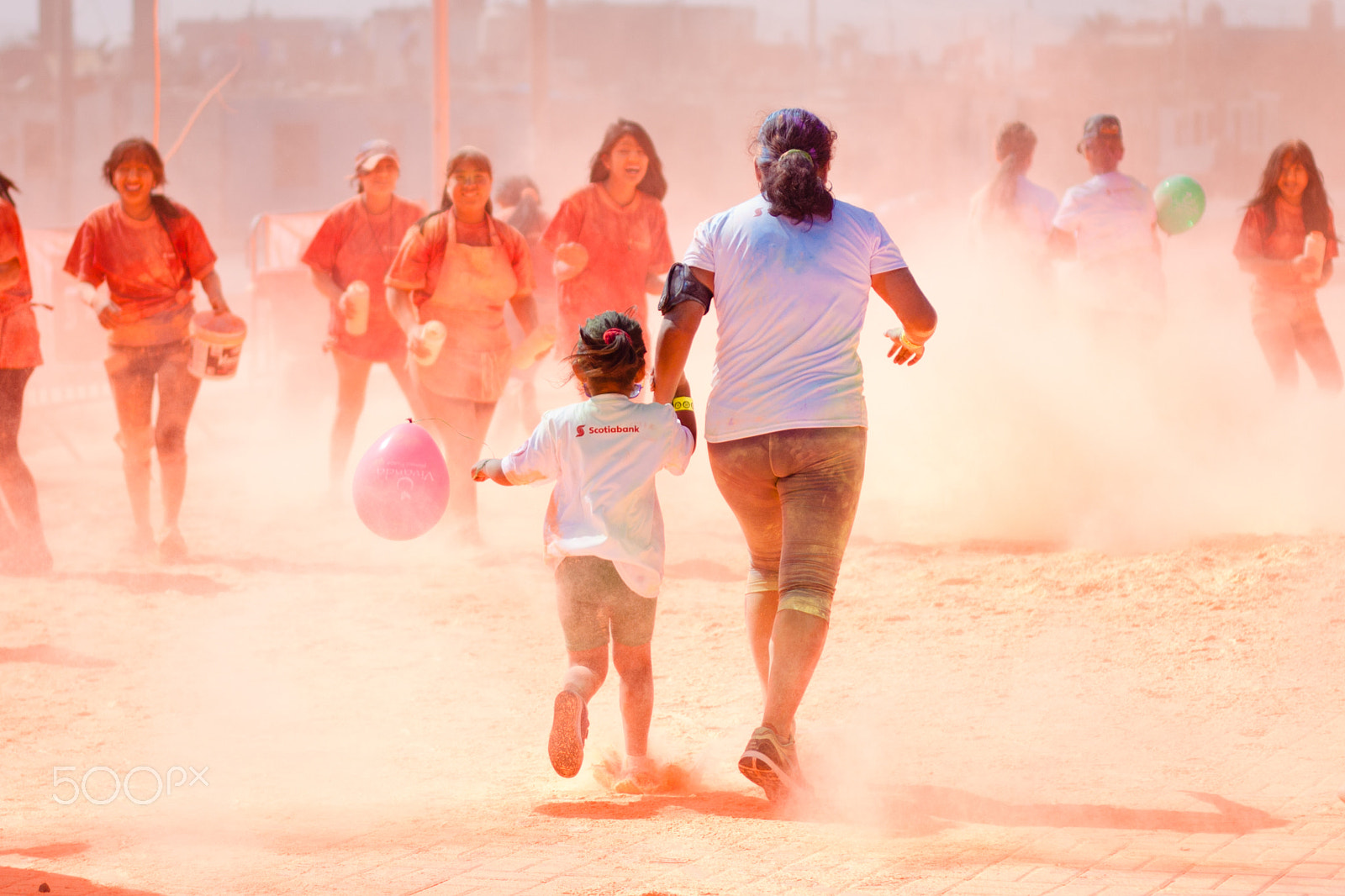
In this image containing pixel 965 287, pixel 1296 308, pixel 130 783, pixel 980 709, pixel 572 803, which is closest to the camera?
pixel 572 803

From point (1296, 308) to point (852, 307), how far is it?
19.0 feet

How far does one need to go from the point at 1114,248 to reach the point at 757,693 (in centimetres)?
455

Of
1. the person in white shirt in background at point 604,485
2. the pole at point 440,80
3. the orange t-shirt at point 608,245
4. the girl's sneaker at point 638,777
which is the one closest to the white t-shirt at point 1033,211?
the orange t-shirt at point 608,245

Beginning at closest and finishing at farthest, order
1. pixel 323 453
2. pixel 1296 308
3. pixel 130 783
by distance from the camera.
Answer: pixel 130 783
pixel 1296 308
pixel 323 453

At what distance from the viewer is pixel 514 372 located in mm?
11773

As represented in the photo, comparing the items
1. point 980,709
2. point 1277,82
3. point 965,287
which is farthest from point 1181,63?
point 980,709

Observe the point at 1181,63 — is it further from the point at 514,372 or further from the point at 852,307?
the point at 852,307

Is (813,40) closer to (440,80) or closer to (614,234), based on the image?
(440,80)

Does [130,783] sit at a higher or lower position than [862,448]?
lower

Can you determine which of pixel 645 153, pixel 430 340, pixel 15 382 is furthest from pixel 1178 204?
pixel 15 382

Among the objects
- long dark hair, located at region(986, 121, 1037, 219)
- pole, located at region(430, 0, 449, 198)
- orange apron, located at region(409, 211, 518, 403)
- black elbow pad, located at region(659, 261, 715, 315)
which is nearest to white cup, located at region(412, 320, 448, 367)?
orange apron, located at region(409, 211, 518, 403)

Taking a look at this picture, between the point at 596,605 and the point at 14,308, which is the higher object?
the point at 14,308

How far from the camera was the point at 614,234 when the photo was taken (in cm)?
827

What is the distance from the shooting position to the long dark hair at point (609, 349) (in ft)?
14.9
